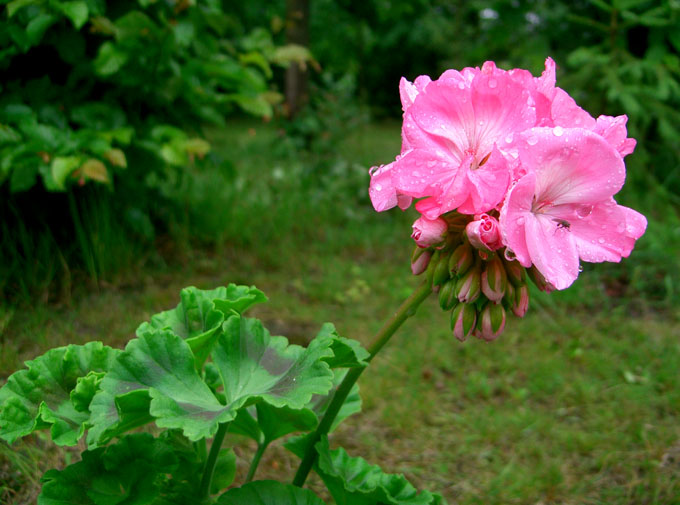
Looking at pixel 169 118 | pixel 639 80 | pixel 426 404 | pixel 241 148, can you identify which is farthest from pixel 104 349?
pixel 241 148

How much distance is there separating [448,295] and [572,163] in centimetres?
32

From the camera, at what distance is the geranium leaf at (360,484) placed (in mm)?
1283

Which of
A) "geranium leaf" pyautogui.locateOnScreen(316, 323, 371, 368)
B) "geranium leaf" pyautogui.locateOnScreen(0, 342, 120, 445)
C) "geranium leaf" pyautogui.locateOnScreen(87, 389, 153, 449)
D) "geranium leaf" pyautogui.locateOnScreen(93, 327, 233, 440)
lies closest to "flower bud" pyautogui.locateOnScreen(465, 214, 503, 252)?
"geranium leaf" pyautogui.locateOnScreen(316, 323, 371, 368)

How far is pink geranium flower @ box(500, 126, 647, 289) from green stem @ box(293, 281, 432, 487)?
0.79 feet

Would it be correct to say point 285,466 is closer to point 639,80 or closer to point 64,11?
point 64,11

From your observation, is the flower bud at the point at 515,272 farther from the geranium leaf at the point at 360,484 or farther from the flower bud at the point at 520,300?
the geranium leaf at the point at 360,484

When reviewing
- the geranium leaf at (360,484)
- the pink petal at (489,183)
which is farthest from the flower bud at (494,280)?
the geranium leaf at (360,484)

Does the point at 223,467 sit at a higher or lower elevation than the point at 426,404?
higher

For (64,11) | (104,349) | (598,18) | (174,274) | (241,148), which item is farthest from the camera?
(241,148)

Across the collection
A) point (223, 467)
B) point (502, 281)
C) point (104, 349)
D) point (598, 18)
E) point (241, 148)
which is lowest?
point (241, 148)

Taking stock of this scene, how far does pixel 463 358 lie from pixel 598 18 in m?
3.89

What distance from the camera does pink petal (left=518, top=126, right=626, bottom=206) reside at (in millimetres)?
994

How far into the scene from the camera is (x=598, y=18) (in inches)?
211

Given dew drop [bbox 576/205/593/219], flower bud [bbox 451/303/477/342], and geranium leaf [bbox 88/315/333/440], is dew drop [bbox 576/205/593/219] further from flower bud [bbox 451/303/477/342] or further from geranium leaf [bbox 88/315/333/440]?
geranium leaf [bbox 88/315/333/440]
